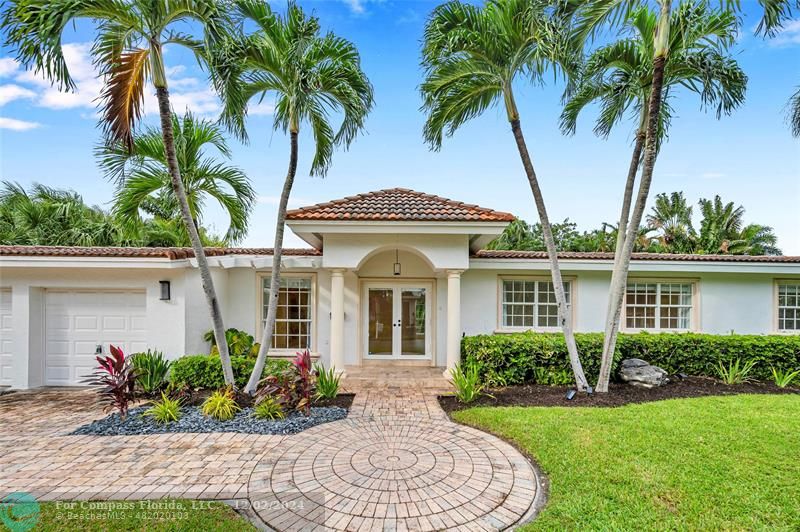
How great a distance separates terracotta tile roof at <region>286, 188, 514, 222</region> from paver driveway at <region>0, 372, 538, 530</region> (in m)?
4.72

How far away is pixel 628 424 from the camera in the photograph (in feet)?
20.1

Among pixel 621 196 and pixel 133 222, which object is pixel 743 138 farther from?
pixel 133 222

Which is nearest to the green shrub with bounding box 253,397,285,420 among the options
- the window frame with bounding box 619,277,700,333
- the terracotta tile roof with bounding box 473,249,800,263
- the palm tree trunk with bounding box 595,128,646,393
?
the terracotta tile roof with bounding box 473,249,800,263

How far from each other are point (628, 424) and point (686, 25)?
7.93 m

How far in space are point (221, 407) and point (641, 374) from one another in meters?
9.85

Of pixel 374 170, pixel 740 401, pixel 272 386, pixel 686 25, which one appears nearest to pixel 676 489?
pixel 740 401

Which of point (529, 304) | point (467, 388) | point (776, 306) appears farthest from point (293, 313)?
point (776, 306)

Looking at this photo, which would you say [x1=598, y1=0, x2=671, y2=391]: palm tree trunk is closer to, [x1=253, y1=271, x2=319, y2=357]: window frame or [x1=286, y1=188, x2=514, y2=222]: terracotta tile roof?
[x1=286, y1=188, x2=514, y2=222]: terracotta tile roof

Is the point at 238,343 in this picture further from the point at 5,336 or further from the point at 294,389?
the point at 5,336

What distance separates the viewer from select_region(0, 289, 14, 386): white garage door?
912 cm

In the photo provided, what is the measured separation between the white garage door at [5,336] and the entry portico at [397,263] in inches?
317

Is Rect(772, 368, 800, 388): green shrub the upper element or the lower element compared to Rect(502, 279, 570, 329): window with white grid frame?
lower

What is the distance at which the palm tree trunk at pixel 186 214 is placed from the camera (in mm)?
6578

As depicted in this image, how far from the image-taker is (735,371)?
9086 millimetres
